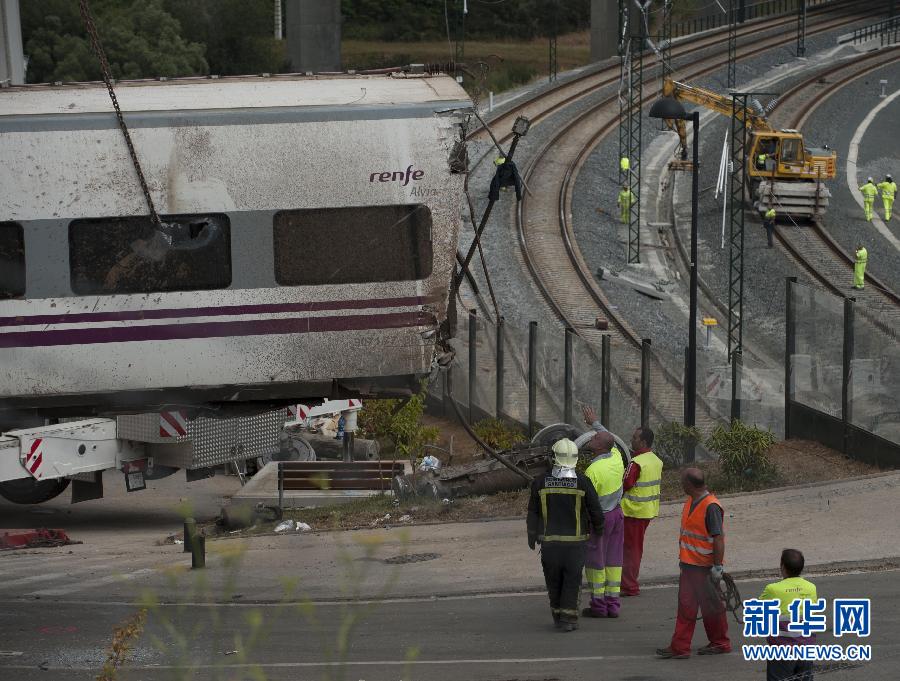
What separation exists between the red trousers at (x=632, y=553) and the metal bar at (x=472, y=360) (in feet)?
34.9

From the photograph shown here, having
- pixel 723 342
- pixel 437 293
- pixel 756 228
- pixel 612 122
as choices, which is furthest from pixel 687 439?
pixel 612 122

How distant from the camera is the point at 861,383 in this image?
1716cm

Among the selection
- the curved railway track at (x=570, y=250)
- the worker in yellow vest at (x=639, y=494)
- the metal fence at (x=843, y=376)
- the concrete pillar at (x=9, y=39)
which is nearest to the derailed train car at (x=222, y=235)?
the worker in yellow vest at (x=639, y=494)

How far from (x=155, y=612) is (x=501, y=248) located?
25.4m

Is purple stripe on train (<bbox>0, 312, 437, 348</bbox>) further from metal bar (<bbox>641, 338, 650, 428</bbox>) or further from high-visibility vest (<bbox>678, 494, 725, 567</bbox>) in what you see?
metal bar (<bbox>641, 338, 650, 428</bbox>)

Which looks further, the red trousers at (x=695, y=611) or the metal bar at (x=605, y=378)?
the metal bar at (x=605, y=378)

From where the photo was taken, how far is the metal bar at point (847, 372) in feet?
56.0

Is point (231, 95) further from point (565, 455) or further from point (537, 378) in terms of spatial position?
point (537, 378)

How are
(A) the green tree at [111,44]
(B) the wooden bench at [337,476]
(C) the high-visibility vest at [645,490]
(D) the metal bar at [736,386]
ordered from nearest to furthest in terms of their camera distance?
(C) the high-visibility vest at [645,490] < (D) the metal bar at [736,386] < (B) the wooden bench at [337,476] < (A) the green tree at [111,44]

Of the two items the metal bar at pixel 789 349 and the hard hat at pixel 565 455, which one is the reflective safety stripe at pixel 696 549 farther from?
the metal bar at pixel 789 349

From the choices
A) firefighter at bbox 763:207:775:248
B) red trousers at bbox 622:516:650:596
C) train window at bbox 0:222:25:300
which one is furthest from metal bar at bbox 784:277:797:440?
firefighter at bbox 763:207:775:248

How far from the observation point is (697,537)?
10359 mm

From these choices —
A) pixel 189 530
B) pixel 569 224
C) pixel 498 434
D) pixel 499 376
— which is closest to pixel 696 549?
pixel 189 530

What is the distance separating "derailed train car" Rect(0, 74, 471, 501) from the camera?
12211 millimetres
